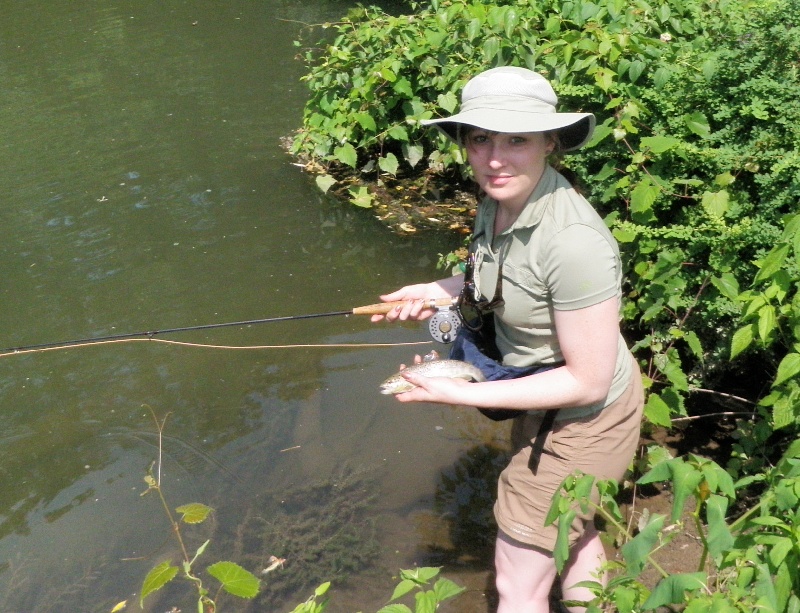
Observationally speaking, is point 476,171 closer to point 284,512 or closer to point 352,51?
point 284,512

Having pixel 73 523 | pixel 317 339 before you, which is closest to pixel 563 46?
pixel 317 339

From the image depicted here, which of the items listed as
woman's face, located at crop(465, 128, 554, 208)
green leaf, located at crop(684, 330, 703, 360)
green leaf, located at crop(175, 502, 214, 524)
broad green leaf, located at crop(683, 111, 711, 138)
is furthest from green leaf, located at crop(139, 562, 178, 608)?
broad green leaf, located at crop(683, 111, 711, 138)

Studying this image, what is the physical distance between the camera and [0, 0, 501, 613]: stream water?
13.3ft

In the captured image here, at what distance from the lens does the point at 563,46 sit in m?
4.88

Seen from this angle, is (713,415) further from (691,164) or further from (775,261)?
(775,261)

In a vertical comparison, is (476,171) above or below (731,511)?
above

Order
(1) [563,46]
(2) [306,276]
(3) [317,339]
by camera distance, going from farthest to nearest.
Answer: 1. (2) [306,276]
2. (3) [317,339]
3. (1) [563,46]

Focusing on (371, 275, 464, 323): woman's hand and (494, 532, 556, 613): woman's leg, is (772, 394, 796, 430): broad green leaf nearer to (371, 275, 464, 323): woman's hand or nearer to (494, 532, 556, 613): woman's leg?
(494, 532, 556, 613): woman's leg

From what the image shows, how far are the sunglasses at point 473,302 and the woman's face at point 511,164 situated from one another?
Answer: 7.2 inches

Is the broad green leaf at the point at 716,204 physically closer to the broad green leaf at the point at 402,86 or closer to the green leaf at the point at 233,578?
the green leaf at the point at 233,578

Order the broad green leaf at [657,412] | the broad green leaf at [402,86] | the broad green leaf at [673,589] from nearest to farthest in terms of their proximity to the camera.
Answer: the broad green leaf at [673,589] < the broad green leaf at [657,412] < the broad green leaf at [402,86]

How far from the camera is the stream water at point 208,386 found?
4.07 meters

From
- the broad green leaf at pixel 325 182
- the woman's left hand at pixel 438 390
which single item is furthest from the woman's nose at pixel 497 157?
the broad green leaf at pixel 325 182

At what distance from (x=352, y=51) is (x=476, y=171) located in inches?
205
